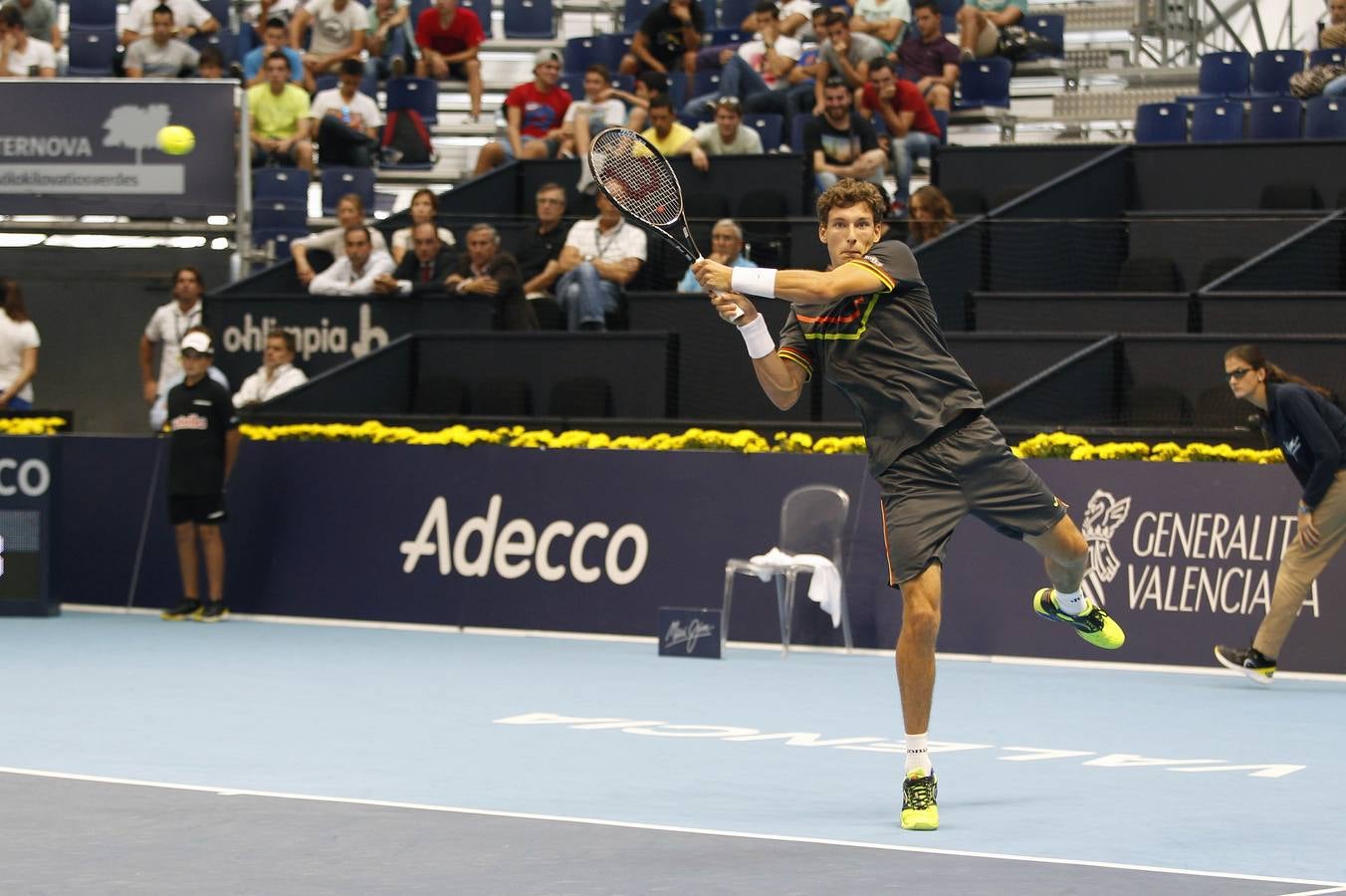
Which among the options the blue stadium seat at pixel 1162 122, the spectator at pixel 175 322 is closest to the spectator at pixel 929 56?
the blue stadium seat at pixel 1162 122

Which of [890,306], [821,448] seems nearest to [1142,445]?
[821,448]

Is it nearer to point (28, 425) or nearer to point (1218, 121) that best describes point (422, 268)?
point (28, 425)

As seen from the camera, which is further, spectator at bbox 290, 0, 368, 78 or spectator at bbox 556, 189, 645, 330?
spectator at bbox 290, 0, 368, 78

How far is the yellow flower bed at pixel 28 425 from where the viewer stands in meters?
15.4

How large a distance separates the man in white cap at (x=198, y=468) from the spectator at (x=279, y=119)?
14.0 ft

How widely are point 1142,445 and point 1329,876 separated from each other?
674 cm

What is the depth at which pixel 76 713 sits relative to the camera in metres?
9.70

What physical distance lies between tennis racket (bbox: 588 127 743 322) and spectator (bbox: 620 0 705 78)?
12931 mm

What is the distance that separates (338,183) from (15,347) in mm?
3677

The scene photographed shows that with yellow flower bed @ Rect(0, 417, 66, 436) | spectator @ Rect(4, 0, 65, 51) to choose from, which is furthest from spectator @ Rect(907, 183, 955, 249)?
spectator @ Rect(4, 0, 65, 51)

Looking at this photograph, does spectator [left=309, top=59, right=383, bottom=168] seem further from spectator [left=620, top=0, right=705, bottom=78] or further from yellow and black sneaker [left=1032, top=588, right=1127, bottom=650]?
yellow and black sneaker [left=1032, top=588, right=1127, bottom=650]

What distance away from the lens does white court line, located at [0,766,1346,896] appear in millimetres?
5922

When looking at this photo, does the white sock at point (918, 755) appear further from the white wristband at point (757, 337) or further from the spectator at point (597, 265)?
the spectator at point (597, 265)

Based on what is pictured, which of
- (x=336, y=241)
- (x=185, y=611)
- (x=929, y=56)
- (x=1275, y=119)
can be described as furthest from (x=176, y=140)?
(x=1275, y=119)
